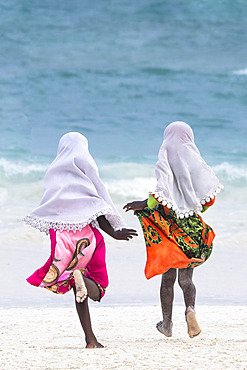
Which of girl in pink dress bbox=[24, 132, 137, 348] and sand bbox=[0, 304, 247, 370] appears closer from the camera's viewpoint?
sand bbox=[0, 304, 247, 370]

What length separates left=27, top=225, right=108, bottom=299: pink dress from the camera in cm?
402

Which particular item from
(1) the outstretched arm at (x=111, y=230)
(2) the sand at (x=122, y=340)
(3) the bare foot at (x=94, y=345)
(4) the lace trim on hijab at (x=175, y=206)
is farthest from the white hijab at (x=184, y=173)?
(3) the bare foot at (x=94, y=345)

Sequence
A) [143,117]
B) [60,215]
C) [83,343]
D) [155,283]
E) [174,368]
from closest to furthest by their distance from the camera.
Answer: [174,368] < [60,215] < [83,343] < [155,283] < [143,117]

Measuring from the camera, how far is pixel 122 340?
4418mm

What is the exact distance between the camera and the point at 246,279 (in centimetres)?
764

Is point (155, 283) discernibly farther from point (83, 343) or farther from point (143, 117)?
point (143, 117)

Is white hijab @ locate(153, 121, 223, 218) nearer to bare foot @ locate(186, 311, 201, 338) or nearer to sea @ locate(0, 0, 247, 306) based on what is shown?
bare foot @ locate(186, 311, 201, 338)

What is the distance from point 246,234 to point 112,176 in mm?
7307

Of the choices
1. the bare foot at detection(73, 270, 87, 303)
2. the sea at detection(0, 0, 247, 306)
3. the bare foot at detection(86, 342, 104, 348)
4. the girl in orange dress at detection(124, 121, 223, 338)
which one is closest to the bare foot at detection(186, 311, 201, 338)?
the girl in orange dress at detection(124, 121, 223, 338)

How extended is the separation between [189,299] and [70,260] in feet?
2.90

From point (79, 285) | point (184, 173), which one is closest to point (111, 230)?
point (79, 285)

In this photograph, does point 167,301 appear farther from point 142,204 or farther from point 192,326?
point 142,204

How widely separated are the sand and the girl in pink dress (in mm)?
343

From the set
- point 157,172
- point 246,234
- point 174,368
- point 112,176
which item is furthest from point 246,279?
point 112,176
